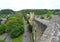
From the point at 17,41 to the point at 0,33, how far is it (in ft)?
55.8

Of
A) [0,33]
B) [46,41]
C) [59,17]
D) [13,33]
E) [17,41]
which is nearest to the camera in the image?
[46,41]

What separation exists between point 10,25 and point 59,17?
219ft

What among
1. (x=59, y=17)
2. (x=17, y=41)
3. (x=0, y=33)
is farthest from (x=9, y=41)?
(x=59, y=17)

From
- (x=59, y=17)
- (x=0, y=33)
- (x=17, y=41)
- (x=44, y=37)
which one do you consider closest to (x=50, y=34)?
(x=44, y=37)

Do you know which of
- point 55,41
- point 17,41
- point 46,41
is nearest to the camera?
point 55,41

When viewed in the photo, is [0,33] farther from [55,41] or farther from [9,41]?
[55,41]

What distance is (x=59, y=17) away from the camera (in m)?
4.66

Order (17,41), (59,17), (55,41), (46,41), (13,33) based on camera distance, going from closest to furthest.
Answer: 1. (55,41)
2. (46,41)
3. (59,17)
4. (17,41)
5. (13,33)

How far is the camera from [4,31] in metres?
71.9

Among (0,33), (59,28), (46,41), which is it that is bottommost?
(0,33)

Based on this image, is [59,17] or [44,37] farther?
[59,17]

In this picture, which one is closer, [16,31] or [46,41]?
[46,41]

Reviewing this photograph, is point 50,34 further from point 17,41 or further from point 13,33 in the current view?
point 13,33

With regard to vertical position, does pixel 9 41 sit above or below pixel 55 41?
below
